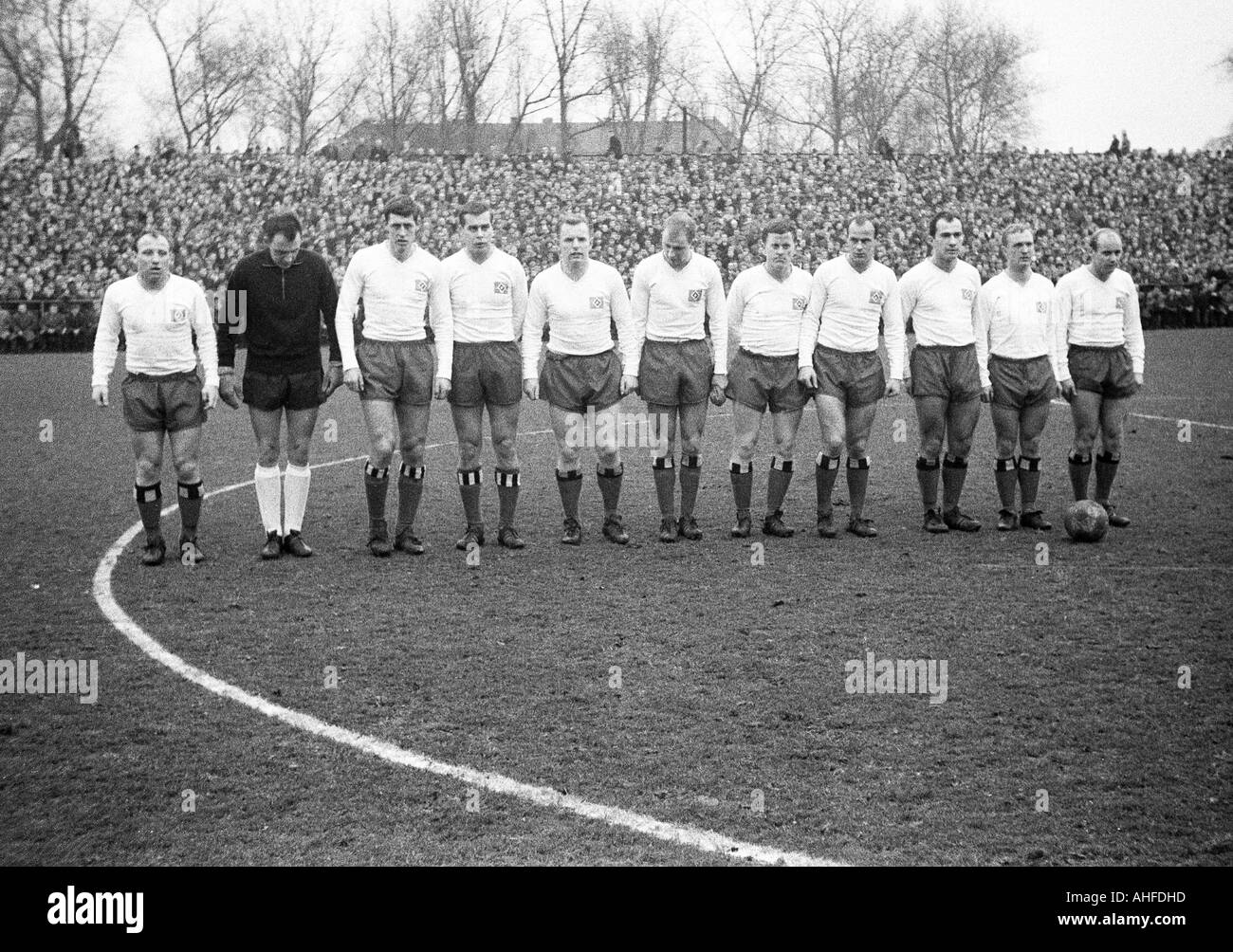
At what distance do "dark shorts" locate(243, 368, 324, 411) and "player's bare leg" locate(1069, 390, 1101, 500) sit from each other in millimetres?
5663

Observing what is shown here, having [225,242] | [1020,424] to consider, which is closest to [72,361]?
[225,242]

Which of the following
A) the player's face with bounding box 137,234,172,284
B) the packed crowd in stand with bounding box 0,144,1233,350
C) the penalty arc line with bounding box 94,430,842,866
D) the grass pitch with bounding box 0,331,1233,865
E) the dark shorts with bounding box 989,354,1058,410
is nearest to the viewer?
the penalty arc line with bounding box 94,430,842,866

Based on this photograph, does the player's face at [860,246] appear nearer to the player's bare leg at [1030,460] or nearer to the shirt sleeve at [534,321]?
the player's bare leg at [1030,460]

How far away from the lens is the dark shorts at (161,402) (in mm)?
8844

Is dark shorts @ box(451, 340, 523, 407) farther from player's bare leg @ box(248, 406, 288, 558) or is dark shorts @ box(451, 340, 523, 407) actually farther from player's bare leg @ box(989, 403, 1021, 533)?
player's bare leg @ box(989, 403, 1021, 533)

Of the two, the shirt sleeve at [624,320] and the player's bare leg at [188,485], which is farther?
the shirt sleeve at [624,320]

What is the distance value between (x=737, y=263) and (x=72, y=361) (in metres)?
17.0

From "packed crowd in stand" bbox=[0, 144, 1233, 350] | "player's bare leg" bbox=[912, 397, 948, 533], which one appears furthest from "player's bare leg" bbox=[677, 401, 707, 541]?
"packed crowd in stand" bbox=[0, 144, 1233, 350]

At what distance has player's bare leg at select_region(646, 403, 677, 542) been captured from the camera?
31.4 feet

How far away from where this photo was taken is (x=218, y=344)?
9000 millimetres

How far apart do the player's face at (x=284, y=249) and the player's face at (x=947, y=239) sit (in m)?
4.63

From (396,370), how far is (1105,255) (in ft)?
17.7

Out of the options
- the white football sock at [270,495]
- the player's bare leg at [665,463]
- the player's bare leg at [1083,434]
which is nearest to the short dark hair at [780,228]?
the player's bare leg at [665,463]
